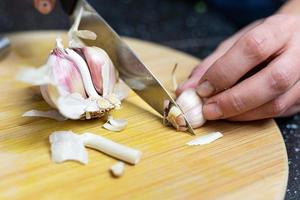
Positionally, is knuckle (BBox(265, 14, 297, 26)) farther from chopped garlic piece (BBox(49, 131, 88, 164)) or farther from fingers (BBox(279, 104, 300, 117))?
chopped garlic piece (BBox(49, 131, 88, 164))

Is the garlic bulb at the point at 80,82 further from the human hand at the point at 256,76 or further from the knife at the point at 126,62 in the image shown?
the human hand at the point at 256,76

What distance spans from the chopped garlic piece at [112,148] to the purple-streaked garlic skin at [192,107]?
14 centimetres

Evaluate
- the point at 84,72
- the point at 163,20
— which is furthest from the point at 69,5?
the point at 163,20

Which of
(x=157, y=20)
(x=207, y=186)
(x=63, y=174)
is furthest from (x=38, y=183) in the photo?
(x=157, y=20)

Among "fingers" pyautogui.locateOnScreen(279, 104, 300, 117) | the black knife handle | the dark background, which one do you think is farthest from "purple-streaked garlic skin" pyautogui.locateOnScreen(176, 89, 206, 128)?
the dark background

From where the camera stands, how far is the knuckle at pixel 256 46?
0.80 metres

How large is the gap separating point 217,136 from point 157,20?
803 millimetres

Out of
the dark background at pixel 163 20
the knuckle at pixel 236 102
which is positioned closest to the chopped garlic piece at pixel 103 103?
the knuckle at pixel 236 102

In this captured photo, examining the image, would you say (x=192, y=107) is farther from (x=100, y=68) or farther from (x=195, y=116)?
(x=100, y=68)

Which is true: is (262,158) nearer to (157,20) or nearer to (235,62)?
Answer: (235,62)

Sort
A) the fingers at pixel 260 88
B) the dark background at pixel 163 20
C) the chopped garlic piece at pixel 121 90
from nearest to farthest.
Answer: the fingers at pixel 260 88 → the chopped garlic piece at pixel 121 90 → the dark background at pixel 163 20

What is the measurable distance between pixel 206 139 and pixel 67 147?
249 millimetres

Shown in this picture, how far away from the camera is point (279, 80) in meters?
0.80

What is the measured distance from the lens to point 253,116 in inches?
33.6
